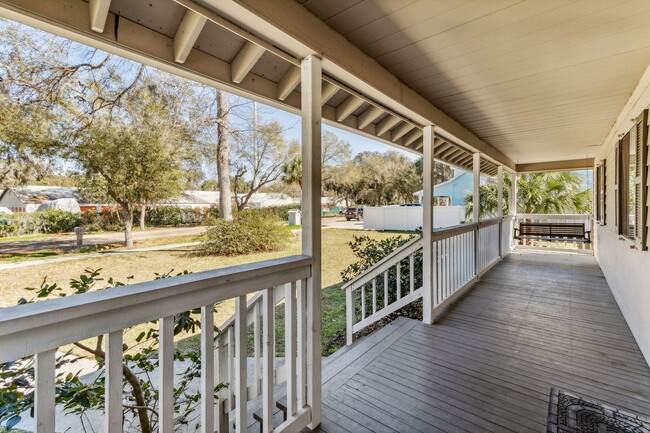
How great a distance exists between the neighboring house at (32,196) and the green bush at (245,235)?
1.19 m

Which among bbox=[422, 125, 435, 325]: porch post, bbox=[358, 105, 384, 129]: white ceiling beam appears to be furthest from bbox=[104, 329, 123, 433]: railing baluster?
bbox=[422, 125, 435, 325]: porch post

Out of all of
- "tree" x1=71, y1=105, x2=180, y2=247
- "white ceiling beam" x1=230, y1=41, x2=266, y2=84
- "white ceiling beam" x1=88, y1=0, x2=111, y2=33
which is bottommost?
"tree" x1=71, y1=105, x2=180, y2=247

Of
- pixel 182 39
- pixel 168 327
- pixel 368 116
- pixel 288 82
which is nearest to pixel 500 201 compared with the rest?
pixel 368 116

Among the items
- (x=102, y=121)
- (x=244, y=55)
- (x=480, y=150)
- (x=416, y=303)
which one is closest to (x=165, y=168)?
(x=102, y=121)

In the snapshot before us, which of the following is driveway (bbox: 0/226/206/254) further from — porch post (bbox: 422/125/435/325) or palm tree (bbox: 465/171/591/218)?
palm tree (bbox: 465/171/591/218)

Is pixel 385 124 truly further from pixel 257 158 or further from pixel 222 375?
pixel 222 375

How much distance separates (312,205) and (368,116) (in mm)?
1719

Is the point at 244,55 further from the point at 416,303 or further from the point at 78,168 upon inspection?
the point at 416,303

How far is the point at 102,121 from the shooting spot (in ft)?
8.30

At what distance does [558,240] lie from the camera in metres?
7.61

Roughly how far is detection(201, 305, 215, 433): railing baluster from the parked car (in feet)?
33.9

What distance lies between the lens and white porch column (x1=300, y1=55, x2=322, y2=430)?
1.75m

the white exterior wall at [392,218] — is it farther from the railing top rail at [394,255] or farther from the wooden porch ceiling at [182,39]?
the wooden porch ceiling at [182,39]

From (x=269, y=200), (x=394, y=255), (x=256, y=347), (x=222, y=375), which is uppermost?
(x=269, y=200)
